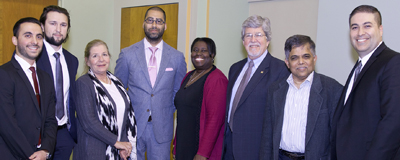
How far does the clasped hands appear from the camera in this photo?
253 centimetres

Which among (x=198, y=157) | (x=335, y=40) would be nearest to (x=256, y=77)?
(x=198, y=157)

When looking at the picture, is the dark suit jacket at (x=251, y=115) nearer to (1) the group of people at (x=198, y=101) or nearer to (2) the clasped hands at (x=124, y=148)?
(1) the group of people at (x=198, y=101)

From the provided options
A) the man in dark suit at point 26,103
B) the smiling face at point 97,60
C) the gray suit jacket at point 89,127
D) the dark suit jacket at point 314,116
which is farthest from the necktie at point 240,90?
the man in dark suit at point 26,103

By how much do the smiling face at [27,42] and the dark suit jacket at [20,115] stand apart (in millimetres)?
85

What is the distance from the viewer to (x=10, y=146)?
2145mm

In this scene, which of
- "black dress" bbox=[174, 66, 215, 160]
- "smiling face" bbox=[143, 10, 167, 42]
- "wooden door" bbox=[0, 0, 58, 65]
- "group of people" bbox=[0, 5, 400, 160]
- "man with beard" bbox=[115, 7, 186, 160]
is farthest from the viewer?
"wooden door" bbox=[0, 0, 58, 65]

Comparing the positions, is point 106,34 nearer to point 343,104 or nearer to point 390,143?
point 343,104

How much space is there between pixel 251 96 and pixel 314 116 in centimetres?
50

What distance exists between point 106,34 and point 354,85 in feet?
13.2

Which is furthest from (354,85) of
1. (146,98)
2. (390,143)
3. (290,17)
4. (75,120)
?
(290,17)

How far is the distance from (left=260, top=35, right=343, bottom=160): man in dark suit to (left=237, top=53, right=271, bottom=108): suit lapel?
0.15m

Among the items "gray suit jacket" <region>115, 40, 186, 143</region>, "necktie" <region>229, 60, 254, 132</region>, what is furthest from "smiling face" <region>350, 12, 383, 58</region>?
"gray suit jacket" <region>115, 40, 186, 143</region>

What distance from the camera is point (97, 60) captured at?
2.62 m

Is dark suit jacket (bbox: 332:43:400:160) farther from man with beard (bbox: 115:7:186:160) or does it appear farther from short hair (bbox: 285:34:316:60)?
man with beard (bbox: 115:7:186:160)
